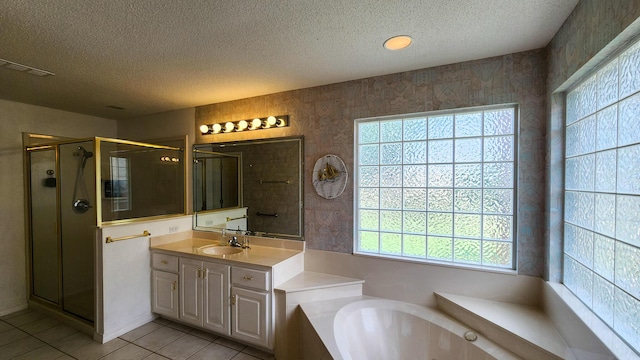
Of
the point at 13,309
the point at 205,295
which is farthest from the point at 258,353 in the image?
the point at 13,309

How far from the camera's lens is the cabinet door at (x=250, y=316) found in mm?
2061

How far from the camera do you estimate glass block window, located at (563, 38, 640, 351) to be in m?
1.11

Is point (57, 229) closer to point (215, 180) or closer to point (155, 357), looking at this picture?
point (215, 180)

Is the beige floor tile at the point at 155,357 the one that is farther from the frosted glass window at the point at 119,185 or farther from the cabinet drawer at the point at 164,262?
the frosted glass window at the point at 119,185

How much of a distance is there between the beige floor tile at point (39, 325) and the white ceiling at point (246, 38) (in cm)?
235

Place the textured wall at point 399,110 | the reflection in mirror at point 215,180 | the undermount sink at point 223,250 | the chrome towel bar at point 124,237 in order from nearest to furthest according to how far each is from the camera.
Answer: the textured wall at point 399,110 < the chrome towel bar at point 124,237 < the undermount sink at point 223,250 < the reflection in mirror at point 215,180

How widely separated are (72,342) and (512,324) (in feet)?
11.7

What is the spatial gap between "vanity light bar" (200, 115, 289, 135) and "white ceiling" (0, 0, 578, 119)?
0.34 meters

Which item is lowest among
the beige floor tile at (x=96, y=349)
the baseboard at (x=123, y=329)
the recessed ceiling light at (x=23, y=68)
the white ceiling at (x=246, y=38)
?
the beige floor tile at (x=96, y=349)

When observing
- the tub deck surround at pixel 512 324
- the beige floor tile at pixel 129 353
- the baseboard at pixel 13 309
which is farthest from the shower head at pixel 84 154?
the tub deck surround at pixel 512 324

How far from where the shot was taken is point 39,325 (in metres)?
2.55

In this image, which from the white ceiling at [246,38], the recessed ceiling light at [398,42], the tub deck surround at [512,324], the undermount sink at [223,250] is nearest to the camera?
the white ceiling at [246,38]

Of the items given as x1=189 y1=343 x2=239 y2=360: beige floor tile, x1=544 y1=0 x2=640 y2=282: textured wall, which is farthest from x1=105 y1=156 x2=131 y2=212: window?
x1=544 y1=0 x2=640 y2=282: textured wall

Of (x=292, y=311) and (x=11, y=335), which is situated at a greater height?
(x=292, y=311)
